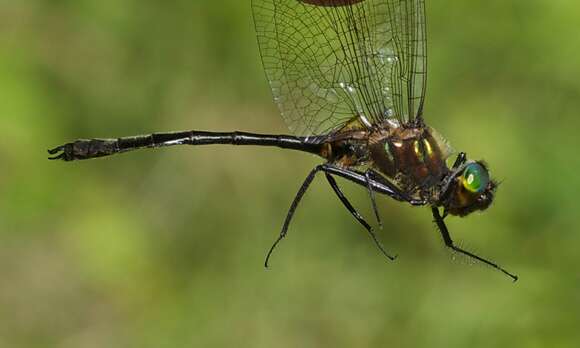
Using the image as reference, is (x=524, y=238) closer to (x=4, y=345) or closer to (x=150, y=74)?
(x=150, y=74)

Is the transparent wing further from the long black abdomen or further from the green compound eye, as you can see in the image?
the green compound eye

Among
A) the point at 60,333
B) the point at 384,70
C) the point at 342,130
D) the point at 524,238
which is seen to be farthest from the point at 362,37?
the point at 60,333

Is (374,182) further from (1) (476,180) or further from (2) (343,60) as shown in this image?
(2) (343,60)

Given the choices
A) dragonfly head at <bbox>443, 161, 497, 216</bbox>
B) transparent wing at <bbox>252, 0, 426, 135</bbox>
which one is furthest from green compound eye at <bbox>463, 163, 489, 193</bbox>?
transparent wing at <bbox>252, 0, 426, 135</bbox>

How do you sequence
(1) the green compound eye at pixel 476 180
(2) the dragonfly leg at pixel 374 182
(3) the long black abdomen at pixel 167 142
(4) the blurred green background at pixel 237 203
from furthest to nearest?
(4) the blurred green background at pixel 237 203 → (3) the long black abdomen at pixel 167 142 → (2) the dragonfly leg at pixel 374 182 → (1) the green compound eye at pixel 476 180

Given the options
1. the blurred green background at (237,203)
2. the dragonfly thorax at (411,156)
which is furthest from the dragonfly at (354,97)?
the blurred green background at (237,203)

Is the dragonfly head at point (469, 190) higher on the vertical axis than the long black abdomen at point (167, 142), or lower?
lower

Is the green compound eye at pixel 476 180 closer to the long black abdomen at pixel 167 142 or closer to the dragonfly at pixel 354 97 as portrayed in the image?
the dragonfly at pixel 354 97

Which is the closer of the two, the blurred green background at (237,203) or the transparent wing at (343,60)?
the transparent wing at (343,60)
